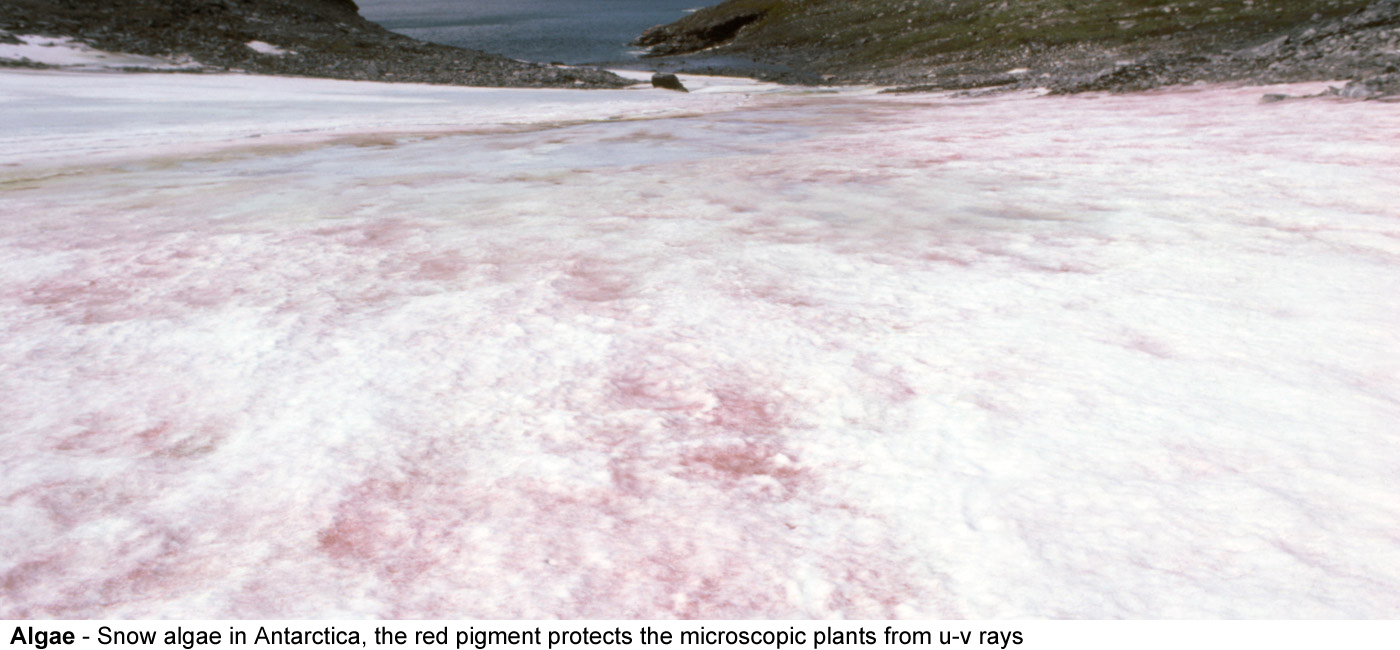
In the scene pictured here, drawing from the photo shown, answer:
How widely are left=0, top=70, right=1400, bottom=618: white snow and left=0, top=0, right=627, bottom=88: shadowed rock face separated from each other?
9.10 meters

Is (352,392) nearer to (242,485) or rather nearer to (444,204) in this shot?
(242,485)

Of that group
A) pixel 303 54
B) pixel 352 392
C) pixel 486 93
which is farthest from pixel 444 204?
pixel 303 54

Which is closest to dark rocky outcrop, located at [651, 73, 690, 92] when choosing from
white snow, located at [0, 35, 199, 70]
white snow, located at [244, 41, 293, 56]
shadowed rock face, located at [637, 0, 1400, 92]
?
shadowed rock face, located at [637, 0, 1400, 92]

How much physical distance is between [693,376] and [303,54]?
1162cm

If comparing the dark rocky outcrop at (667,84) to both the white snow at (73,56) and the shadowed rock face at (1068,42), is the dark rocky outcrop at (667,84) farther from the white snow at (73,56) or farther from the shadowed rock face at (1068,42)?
the white snow at (73,56)

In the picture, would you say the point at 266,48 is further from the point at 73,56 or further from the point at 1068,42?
the point at 1068,42

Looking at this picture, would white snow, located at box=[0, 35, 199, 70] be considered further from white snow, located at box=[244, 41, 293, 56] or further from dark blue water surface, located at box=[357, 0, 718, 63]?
dark blue water surface, located at box=[357, 0, 718, 63]

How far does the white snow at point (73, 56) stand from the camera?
29.7 feet

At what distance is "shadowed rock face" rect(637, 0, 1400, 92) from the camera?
7.14 m

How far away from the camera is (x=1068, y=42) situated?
15.7m

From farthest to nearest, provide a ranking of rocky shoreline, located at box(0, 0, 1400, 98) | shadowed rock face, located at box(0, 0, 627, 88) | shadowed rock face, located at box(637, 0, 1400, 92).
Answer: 1. shadowed rock face, located at box(0, 0, 627, 88)
2. rocky shoreline, located at box(0, 0, 1400, 98)
3. shadowed rock face, located at box(637, 0, 1400, 92)

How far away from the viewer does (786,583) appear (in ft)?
2.65

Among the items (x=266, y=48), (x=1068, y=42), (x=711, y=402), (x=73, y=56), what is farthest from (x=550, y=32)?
(x=711, y=402)

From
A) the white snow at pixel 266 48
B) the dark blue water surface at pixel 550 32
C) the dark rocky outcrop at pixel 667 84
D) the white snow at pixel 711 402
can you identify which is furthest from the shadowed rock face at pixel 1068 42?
the white snow at pixel 266 48
